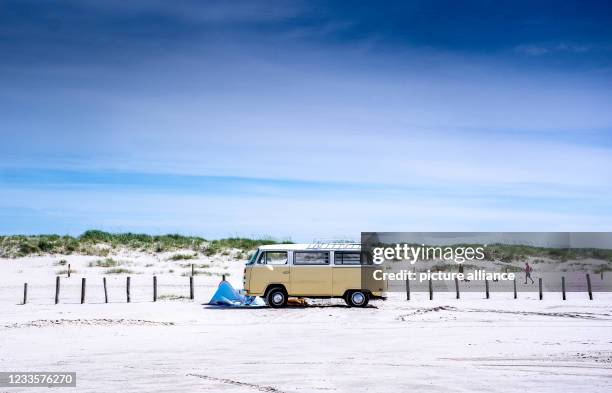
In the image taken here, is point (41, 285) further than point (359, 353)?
Yes

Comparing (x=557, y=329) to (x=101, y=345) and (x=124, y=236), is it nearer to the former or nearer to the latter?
(x=101, y=345)

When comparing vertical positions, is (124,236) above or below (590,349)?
above

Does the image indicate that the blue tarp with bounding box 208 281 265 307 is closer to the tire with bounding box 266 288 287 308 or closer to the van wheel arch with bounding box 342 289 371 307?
the tire with bounding box 266 288 287 308

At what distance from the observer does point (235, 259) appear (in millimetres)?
53469

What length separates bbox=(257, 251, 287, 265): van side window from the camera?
2694cm

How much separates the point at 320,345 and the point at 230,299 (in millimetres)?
12005

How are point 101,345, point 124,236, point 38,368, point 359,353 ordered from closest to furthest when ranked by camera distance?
point 38,368, point 359,353, point 101,345, point 124,236

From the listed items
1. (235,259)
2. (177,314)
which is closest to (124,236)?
(235,259)

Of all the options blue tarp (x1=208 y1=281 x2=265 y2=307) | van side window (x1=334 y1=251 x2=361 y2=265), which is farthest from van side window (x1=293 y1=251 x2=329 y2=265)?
blue tarp (x1=208 y1=281 x2=265 y2=307)

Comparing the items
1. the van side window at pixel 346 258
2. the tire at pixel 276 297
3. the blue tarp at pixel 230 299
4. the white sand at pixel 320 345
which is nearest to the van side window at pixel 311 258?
the van side window at pixel 346 258

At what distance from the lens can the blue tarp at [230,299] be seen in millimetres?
28392

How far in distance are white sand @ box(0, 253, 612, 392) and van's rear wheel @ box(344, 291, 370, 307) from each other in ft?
2.32

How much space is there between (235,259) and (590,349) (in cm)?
3933

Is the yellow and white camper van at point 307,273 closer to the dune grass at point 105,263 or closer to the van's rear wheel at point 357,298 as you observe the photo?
the van's rear wheel at point 357,298
